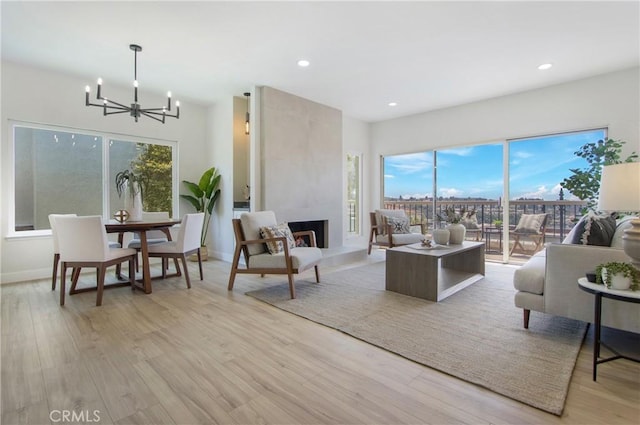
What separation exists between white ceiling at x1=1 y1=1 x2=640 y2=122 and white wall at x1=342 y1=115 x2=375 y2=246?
69.0 inches

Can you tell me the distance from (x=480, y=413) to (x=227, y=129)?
5147mm

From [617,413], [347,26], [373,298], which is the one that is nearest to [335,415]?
[617,413]

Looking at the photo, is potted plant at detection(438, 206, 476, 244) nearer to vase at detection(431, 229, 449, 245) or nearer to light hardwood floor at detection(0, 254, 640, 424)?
vase at detection(431, 229, 449, 245)

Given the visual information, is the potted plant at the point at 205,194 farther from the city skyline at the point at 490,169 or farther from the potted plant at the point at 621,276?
the potted plant at the point at 621,276

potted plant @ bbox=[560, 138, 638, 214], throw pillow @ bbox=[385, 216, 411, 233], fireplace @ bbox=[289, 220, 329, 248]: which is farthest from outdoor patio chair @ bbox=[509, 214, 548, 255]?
fireplace @ bbox=[289, 220, 329, 248]

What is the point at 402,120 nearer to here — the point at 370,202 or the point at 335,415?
the point at 370,202

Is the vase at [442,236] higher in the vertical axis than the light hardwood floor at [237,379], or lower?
higher

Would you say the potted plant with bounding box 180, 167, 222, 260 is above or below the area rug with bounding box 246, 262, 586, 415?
above

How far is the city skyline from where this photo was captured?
507cm

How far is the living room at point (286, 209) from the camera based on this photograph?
1.58 metres

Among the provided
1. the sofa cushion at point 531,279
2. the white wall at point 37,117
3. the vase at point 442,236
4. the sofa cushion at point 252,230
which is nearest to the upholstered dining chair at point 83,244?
the sofa cushion at point 252,230

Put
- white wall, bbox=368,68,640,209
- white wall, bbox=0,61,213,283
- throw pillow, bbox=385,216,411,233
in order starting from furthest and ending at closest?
throw pillow, bbox=385,216,411,233 < white wall, bbox=368,68,640,209 < white wall, bbox=0,61,213,283

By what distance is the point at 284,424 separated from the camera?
1.44 metres

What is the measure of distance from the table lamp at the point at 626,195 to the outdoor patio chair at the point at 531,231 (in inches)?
147
